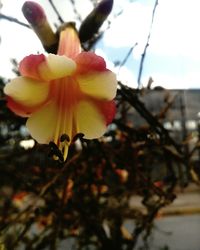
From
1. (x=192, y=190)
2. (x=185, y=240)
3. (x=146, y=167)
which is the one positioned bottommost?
(x=185, y=240)

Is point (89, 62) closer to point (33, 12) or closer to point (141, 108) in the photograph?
point (33, 12)

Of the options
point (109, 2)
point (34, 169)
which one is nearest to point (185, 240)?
point (34, 169)

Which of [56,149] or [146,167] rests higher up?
[146,167]

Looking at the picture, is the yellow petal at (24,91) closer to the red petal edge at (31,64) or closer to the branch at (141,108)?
the red petal edge at (31,64)

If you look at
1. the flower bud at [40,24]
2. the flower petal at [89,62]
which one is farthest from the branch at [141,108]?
the flower petal at [89,62]

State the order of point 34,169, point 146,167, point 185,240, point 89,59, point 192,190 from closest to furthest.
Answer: point 89,59 < point 146,167 < point 34,169 < point 185,240 < point 192,190

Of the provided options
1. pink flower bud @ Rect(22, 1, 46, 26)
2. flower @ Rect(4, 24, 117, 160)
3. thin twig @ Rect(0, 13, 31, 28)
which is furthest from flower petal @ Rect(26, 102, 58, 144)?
thin twig @ Rect(0, 13, 31, 28)

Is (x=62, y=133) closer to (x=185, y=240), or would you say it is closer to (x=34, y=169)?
(x=34, y=169)
